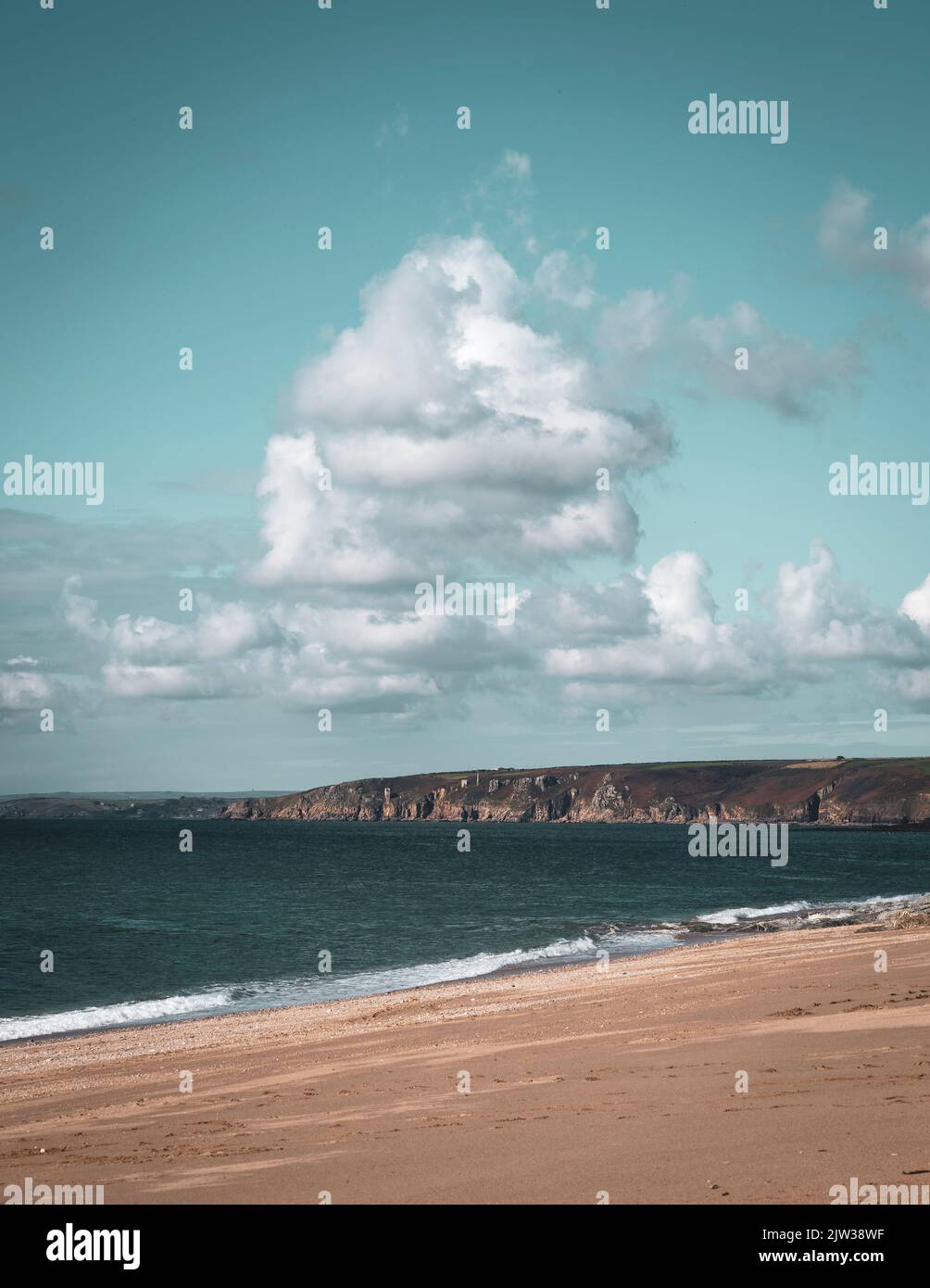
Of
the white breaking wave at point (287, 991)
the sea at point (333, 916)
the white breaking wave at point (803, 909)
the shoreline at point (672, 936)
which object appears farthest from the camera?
the white breaking wave at point (803, 909)

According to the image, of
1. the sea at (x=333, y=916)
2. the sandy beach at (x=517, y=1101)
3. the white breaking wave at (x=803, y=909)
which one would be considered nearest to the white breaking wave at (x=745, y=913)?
the white breaking wave at (x=803, y=909)

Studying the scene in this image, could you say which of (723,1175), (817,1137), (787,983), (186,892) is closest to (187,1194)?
(723,1175)

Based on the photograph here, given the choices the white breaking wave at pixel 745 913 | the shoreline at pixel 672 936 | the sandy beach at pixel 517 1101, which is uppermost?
the sandy beach at pixel 517 1101

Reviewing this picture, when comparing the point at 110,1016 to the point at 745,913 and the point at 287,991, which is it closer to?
the point at 287,991

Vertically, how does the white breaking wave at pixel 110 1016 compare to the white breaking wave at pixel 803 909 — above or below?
above

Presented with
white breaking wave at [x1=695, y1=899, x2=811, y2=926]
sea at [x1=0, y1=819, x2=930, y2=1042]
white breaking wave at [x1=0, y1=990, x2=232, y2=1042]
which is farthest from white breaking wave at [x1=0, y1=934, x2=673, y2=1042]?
white breaking wave at [x1=695, y1=899, x2=811, y2=926]

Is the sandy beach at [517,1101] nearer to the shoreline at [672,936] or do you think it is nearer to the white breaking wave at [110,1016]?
the white breaking wave at [110,1016]
